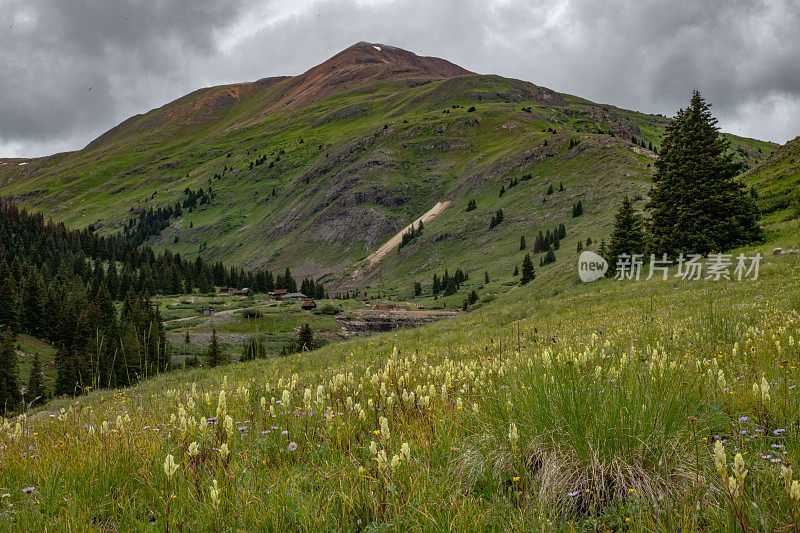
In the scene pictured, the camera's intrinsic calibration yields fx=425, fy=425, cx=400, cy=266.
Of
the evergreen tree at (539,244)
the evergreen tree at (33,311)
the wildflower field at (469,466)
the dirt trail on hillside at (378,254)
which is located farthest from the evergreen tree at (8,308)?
the evergreen tree at (539,244)

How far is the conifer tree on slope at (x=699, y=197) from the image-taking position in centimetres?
3247

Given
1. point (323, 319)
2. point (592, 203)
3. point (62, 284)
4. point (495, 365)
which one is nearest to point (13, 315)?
point (62, 284)

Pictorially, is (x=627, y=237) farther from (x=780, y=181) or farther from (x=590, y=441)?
(x=590, y=441)

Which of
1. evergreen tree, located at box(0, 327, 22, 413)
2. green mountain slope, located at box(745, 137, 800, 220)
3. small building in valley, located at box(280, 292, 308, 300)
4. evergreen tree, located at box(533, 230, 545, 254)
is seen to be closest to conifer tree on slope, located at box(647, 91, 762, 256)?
green mountain slope, located at box(745, 137, 800, 220)

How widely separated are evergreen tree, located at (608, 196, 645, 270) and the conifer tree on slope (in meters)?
4.72

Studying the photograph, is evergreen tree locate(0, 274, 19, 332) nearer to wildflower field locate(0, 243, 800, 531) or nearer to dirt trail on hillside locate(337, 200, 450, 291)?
dirt trail on hillside locate(337, 200, 450, 291)

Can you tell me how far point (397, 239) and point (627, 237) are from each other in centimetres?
15037

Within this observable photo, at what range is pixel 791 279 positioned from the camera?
736 inches

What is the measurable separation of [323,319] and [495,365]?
9585cm

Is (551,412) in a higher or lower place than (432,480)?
higher

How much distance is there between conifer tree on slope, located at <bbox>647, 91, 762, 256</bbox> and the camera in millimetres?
32469

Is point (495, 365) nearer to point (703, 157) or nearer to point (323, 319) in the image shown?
point (703, 157)

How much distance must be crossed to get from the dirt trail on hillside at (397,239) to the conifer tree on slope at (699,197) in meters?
144

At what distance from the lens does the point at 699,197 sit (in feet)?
112
